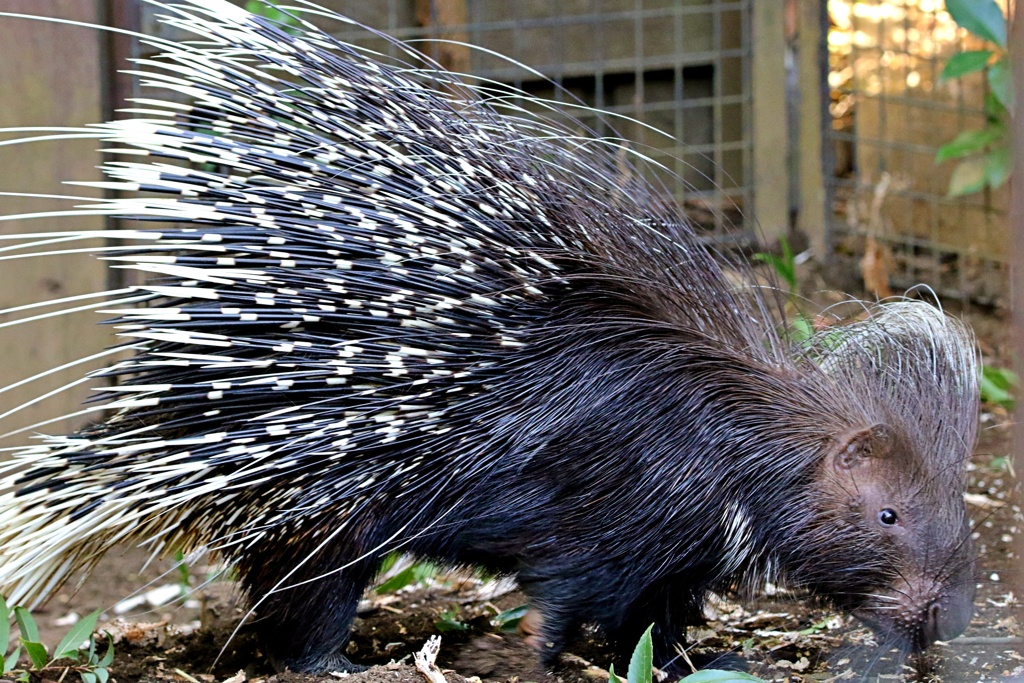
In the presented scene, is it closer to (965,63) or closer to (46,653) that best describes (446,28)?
(965,63)

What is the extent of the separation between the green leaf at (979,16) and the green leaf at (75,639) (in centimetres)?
315

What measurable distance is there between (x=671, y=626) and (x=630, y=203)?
3.38 feet

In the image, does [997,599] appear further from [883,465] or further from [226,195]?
[226,195]

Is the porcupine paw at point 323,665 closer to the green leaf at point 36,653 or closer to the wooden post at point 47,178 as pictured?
the green leaf at point 36,653

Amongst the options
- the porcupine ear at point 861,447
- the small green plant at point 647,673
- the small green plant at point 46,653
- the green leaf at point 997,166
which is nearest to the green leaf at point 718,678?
the small green plant at point 647,673

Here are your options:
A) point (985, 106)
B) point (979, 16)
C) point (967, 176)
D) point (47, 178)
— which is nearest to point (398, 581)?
point (47, 178)

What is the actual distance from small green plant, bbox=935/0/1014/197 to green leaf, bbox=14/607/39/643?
3.24 meters

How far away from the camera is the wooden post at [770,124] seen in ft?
17.3

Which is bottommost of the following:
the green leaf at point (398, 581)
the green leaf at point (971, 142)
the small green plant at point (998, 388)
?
the green leaf at point (398, 581)

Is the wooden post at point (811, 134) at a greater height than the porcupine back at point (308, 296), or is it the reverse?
the wooden post at point (811, 134)

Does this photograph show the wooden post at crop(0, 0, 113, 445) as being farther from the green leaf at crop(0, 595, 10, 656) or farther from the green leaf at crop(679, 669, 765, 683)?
the green leaf at crop(679, 669, 765, 683)

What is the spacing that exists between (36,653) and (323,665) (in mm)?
634

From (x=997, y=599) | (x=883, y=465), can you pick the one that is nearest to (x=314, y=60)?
(x=883, y=465)

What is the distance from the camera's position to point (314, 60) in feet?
8.27
